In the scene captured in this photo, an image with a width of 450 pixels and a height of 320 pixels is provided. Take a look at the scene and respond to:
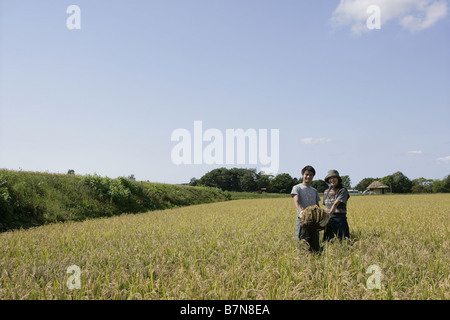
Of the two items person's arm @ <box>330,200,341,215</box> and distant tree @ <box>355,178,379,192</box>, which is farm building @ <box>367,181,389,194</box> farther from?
person's arm @ <box>330,200,341,215</box>

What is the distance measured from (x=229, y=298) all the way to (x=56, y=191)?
54.8 ft

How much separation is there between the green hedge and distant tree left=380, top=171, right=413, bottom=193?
9899 centimetres

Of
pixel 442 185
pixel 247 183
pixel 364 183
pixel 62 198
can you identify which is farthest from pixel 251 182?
pixel 62 198

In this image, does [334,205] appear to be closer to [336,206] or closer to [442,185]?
[336,206]

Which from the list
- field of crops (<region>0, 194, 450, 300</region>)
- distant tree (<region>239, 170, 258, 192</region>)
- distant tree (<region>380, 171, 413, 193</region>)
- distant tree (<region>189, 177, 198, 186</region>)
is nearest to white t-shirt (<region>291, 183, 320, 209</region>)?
field of crops (<region>0, 194, 450, 300</region>)

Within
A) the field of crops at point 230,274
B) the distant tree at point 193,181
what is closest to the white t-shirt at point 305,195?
the field of crops at point 230,274

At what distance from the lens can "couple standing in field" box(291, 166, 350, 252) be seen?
18.8ft

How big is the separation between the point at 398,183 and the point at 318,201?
4431 inches

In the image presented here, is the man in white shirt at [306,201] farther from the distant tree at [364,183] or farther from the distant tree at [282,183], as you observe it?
the distant tree at [364,183]

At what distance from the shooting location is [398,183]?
4055 inches

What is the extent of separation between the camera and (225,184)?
91562mm

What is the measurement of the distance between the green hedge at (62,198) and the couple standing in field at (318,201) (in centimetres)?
1224
